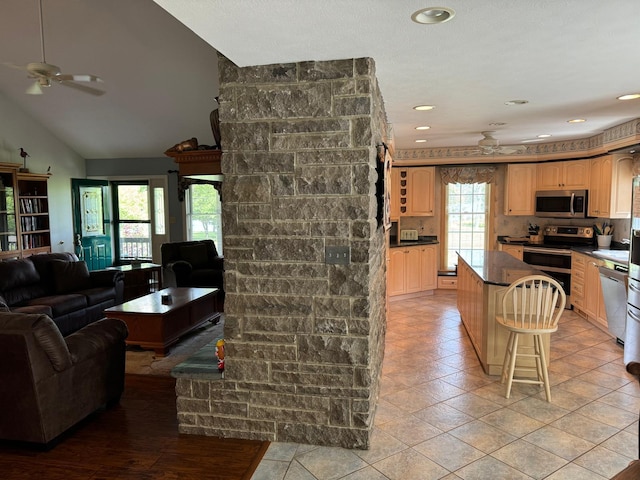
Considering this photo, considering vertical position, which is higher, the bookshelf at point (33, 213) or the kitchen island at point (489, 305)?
the bookshelf at point (33, 213)

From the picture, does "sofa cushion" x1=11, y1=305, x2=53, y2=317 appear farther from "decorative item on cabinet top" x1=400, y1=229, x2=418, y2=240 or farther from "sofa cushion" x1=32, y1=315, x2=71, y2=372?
"decorative item on cabinet top" x1=400, y1=229, x2=418, y2=240

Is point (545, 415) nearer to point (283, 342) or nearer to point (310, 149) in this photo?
point (283, 342)

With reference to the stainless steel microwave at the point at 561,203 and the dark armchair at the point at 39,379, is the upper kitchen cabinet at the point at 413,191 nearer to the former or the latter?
the stainless steel microwave at the point at 561,203

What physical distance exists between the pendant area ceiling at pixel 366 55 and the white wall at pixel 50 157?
0.20 meters

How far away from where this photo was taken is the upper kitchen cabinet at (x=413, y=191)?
7.21m

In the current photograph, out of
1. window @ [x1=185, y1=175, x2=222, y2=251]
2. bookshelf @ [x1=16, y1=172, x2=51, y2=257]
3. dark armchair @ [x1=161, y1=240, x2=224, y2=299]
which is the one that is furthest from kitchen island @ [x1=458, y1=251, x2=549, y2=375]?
bookshelf @ [x1=16, y1=172, x2=51, y2=257]

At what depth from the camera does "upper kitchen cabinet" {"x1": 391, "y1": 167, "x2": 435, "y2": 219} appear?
7215 mm

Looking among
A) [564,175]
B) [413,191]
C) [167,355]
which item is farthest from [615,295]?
[167,355]

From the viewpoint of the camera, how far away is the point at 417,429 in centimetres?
290

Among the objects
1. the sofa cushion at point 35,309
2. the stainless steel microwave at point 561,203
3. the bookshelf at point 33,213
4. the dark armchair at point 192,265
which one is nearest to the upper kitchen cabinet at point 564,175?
the stainless steel microwave at point 561,203

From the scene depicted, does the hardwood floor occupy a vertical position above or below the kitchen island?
below

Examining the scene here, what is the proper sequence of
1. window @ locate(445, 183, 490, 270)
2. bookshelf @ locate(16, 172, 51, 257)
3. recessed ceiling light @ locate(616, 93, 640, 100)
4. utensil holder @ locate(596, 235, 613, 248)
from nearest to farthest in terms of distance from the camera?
recessed ceiling light @ locate(616, 93, 640, 100) → utensil holder @ locate(596, 235, 613, 248) → bookshelf @ locate(16, 172, 51, 257) → window @ locate(445, 183, 490, 270)

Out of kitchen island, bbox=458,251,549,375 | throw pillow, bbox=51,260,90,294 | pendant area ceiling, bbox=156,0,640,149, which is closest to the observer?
pendant area ceiling, bbox=156,0,640,149

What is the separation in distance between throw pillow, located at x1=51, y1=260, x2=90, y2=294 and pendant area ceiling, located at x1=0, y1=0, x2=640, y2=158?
2664 mm
